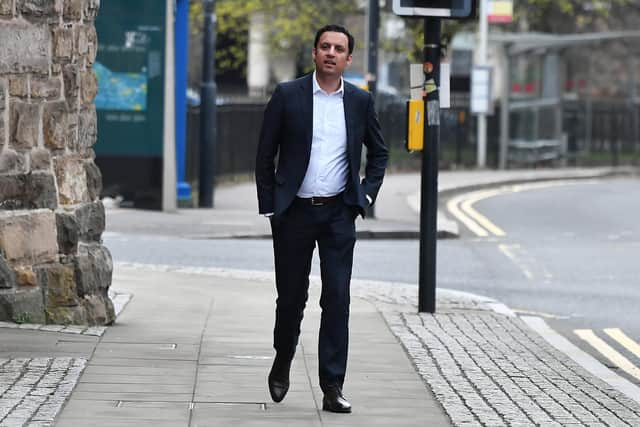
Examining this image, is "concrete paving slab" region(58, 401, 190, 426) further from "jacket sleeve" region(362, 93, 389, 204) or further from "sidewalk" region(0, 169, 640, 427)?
"jacket sleeve" region(362, 93, 389, 204)

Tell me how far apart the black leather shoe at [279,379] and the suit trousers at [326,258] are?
0.63 ft

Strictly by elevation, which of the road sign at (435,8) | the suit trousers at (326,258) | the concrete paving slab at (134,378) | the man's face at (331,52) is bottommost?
the concrete paving slab at (134,378)

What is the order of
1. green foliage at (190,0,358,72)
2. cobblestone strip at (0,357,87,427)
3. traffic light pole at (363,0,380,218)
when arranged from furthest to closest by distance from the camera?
green foliage at (190,0,358,72) → traffic light pole at (363,0,380,218) → cobblestone strip at (0,357,87,427)

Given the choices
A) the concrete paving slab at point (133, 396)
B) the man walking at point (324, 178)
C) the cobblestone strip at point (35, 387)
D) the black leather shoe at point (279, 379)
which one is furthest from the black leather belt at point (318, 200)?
the cobblestone strip at point (35, 387)

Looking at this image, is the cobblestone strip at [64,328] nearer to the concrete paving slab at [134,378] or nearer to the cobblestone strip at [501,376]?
the concrete paving slab at [134,378]

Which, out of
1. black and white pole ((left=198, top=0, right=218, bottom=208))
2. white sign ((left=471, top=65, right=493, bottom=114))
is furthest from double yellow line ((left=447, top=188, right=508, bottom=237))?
white sign ((left=471, top=65, right=493, bottom=114))

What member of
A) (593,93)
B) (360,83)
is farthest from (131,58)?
(593,93)

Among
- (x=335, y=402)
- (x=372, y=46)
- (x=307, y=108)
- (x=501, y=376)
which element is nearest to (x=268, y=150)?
(x=307, y=108)

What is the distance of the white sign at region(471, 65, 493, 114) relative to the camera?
35250 millimetres

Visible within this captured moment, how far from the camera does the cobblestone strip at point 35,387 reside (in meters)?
7.04

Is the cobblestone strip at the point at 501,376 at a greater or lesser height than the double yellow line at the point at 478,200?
greater

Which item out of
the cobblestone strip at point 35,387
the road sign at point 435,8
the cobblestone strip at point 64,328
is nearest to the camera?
the cobblestone strip at point 35,387

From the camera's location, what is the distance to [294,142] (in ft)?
25.1

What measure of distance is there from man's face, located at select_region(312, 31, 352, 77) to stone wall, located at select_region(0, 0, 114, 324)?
8.98ft
